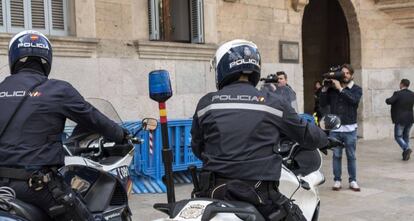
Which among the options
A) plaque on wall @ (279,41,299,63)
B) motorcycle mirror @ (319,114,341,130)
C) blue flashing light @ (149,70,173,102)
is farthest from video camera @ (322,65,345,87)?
plaque on wall @ (279,41,299,63)

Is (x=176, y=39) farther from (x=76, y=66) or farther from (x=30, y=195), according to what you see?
(x=30, y=195)

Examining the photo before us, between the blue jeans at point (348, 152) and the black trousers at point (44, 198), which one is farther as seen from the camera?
the blue jeans at point (348, 152)

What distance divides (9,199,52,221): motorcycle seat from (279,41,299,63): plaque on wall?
30.4 ft

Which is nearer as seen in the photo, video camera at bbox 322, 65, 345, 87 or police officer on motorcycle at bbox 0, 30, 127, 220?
police officer on motorcycle at bbox 0, 30, 127, 220

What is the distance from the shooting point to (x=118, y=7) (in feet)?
29.8

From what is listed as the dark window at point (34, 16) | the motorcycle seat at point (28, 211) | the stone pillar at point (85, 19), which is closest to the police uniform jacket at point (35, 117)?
the motorcycle seat at point (28, 211)

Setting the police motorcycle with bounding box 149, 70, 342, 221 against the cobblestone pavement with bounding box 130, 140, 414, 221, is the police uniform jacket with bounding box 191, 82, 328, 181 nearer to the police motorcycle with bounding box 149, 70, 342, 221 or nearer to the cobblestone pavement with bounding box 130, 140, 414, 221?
the police motorcycle with bounding box 149, 70, 342, 221

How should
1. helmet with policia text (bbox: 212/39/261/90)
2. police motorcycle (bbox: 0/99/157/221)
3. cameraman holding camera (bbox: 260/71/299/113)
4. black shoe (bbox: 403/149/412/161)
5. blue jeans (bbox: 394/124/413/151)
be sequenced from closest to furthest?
helmet with policia text (bbox: 212/39/261/90) < police motorcycle (bbox: 0/99/157/221) < cameraman holding camera (bbox: 260/71/299/113) < black shoe (bbox: 403/149/412/161) < blue jeans (bbox: 394/124/413/151)

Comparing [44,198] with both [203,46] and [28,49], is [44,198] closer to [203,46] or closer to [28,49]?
[28,49]

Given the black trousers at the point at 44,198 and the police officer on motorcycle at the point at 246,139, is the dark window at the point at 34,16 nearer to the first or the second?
the black trousers at the point at 44,198

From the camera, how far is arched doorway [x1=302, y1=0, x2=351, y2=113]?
16.0 meters

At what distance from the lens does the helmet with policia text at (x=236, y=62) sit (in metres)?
3.18

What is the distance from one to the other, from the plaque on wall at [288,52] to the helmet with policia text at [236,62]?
345 inches

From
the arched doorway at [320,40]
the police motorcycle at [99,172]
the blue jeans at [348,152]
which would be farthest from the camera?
the arched doorway at [320,40]
